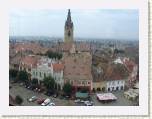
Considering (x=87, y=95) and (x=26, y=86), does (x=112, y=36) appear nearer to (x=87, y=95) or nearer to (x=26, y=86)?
(x=87, y=95)

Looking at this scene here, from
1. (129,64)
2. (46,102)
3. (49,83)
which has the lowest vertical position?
(46,102)

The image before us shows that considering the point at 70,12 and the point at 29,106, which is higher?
the point at 70,12

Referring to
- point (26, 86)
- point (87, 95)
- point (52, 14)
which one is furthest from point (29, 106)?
point (52, 14)

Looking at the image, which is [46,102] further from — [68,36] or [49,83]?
[68,36]

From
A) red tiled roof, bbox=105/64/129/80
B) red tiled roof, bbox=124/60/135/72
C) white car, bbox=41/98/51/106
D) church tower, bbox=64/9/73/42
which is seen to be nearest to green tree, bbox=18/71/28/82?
white car, bbox=41/98/51/106

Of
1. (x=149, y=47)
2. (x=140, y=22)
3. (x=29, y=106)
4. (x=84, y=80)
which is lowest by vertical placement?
(x=29, y=106)

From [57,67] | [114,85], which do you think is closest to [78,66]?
[57,67]

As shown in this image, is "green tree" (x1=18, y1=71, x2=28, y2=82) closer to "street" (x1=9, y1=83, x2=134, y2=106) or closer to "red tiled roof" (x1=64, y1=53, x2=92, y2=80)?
"street" (x1=9, y1=83, x2=134, y2=106)

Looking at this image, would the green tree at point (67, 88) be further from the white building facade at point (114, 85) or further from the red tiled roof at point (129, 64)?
the red tiled roof at point (129, 64)
